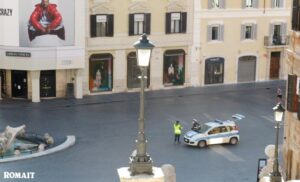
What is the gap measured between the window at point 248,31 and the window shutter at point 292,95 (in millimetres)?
32772

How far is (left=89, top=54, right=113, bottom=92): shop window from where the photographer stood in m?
51.3

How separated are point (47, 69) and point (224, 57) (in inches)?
610

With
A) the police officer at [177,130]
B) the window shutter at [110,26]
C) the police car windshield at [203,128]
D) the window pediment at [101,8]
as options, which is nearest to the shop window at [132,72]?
the window shutter at [110,26]

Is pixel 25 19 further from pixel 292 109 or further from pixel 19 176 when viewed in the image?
pixel 292 109

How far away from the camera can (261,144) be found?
38844mm

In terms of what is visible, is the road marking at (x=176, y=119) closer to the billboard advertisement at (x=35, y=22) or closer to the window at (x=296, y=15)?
the billboard advertisement at (x=35, y=22)

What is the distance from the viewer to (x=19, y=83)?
49531 millimetres

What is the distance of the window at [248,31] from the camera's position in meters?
57.0

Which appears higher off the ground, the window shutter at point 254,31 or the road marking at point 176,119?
the window shutter at point 254,31

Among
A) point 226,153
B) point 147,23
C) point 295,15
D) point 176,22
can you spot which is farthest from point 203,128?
point 176,22

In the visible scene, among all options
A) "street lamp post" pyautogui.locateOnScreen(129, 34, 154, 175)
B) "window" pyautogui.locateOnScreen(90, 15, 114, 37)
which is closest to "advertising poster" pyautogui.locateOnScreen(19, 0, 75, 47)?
"window" pyautogui.locateOnScreen(90, 15, 114, 37)

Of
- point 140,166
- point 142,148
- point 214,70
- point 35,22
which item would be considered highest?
point 35,22

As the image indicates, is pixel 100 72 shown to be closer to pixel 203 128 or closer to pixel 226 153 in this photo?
pixel 203 128

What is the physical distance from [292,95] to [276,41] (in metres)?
34.6
